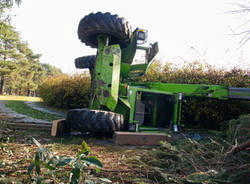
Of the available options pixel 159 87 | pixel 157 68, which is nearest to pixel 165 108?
pixel 159 87

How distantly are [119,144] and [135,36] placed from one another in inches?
115

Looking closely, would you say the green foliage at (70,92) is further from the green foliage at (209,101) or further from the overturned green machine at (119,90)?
the overturned green machine at (119,90)

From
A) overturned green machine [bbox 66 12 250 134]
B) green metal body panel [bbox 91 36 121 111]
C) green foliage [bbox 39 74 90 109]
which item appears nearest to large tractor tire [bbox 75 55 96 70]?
overturned green machine [bbox 66 12 250 134]

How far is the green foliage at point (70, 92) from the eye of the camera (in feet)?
31.8

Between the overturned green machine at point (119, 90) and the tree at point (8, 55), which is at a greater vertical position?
the tree at point (8, 55)

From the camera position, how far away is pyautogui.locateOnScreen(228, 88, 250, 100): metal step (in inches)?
192

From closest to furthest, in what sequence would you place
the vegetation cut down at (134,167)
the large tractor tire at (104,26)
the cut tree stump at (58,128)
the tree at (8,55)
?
the vegetation cut down at (134,167)
the cut tree stump at (58,128)
the large tractor tire at (104,26)
the tree at (8,55)

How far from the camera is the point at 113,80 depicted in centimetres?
402

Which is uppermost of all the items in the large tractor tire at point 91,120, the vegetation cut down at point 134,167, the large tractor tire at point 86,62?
the large tractor tire at point 86,62

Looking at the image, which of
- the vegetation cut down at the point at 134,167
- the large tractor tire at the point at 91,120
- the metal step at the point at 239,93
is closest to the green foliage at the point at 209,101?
the metal step at the point at 239,93

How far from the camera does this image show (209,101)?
7121 millimetres

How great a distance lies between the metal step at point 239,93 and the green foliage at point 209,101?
1.50 metres

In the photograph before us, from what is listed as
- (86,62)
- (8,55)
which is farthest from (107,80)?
(8,55)

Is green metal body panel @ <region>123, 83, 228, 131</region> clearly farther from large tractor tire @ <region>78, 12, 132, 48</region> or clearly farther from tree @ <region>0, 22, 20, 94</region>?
tree @ <region>0, 22, 20, 94</region>
